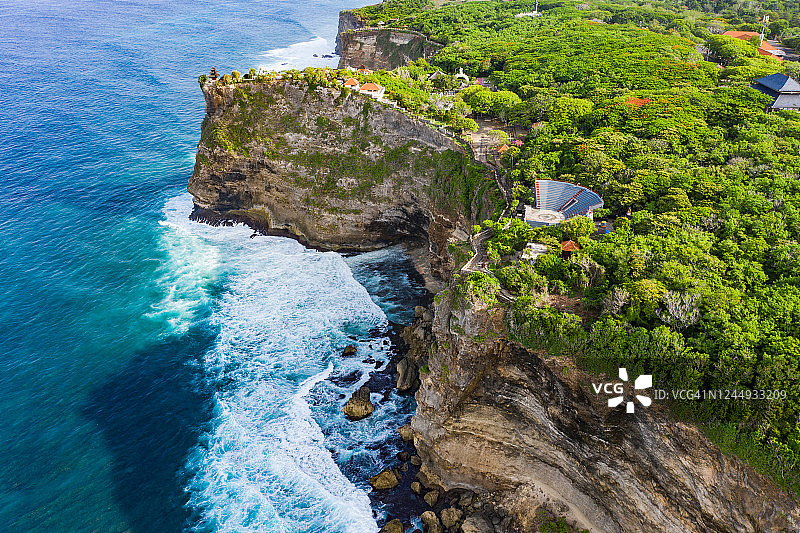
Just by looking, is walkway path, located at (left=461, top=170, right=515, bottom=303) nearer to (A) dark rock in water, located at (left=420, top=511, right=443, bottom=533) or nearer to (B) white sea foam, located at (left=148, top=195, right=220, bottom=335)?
(A) dark rock in water, located at (left=420, top=511, right=443, bottom=533)

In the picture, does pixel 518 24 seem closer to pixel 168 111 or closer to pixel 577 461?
pixel 168 111

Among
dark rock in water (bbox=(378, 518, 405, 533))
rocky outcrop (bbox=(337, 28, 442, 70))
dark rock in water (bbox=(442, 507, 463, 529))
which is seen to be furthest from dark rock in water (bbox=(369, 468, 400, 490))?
rocky outcrop (bbox=(337, 28, 442, 70))

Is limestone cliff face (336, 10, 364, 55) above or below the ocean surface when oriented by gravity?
above

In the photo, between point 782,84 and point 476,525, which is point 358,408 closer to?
point 476,525

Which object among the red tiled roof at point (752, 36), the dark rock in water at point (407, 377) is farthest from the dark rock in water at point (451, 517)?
the red tiled roof at point (752, 36)

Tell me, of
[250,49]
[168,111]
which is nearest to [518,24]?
[250,49]
